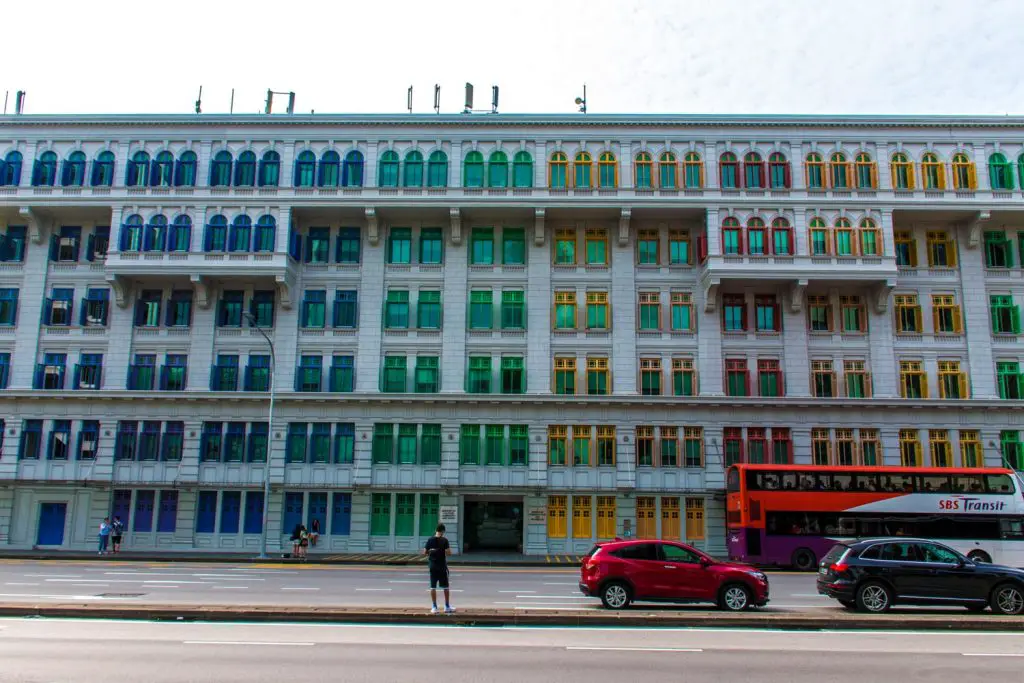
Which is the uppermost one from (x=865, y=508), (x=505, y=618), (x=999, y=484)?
(x=999, y=484)

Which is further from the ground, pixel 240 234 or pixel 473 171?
pixel 473 171

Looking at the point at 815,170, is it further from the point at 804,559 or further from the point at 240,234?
the point at 240,234

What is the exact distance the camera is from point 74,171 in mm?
41094

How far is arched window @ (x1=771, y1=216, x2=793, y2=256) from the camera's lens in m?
39.3

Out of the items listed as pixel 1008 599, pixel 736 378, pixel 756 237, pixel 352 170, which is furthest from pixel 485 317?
pixel 1008 599

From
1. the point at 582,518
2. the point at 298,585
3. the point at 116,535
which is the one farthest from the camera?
the point at 582,518

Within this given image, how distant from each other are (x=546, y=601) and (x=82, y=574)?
15.7 meters

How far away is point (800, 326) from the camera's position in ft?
130

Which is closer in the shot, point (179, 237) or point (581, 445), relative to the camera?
point (581, 445)

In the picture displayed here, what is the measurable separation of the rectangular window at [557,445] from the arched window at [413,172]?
13784 mm

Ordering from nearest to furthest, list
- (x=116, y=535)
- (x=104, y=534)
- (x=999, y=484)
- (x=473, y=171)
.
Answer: (x=999, y=484), (x=104, y=534), (x=116, y=535), (x=473, y=171)

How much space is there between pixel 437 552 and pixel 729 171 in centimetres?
2948

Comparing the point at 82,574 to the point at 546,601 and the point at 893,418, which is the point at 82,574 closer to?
the point at 546,601

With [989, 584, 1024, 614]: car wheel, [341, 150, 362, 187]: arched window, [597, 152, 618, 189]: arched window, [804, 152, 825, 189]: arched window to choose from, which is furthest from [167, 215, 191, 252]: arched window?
[989, 584, 1024, 614]: car wheel
